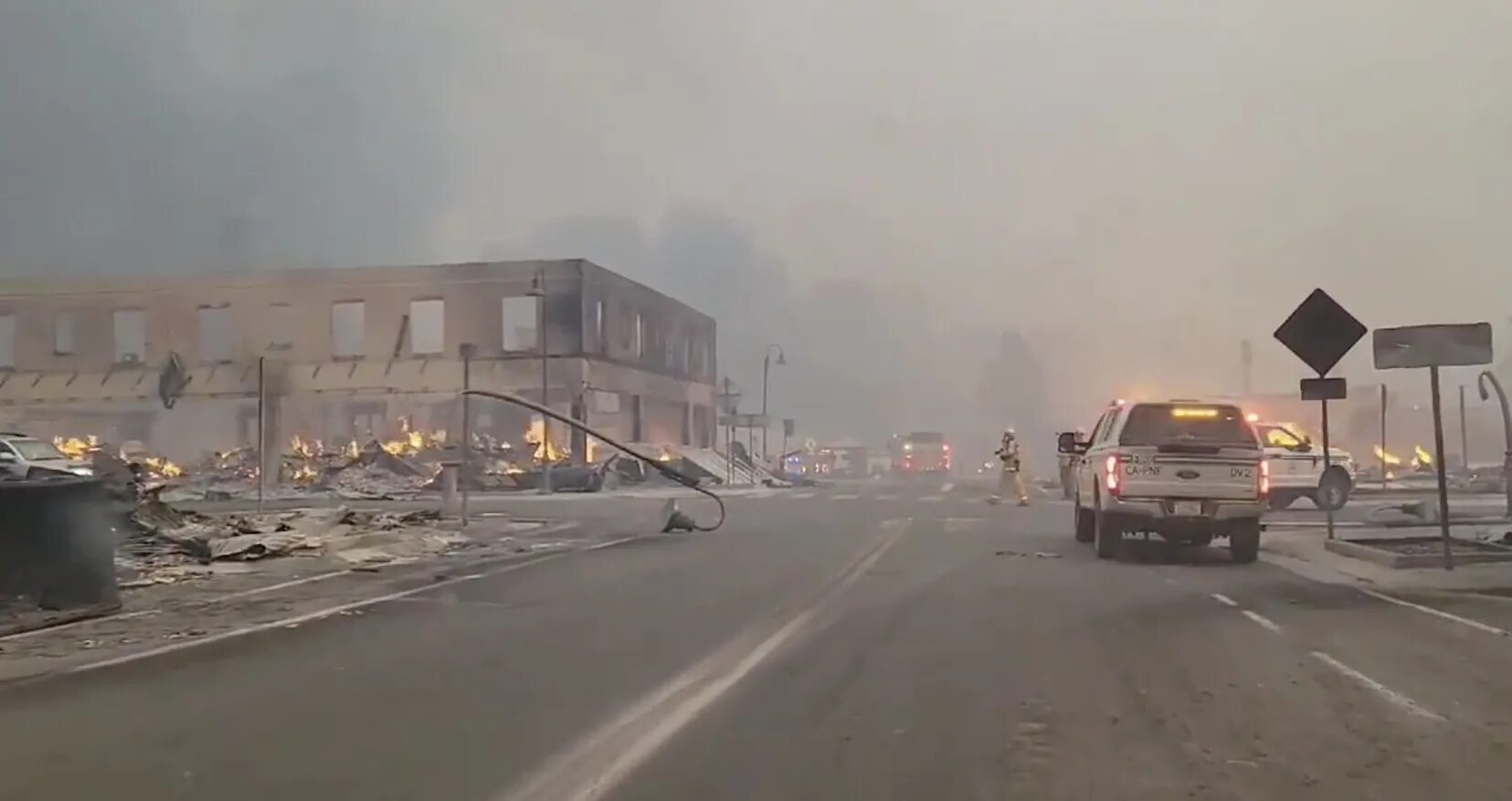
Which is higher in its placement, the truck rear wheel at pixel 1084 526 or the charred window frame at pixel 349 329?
the charred window frame at pixel 349 329

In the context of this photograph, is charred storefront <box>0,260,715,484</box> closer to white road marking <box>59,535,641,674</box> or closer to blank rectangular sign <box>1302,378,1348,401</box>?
white road marking <box>59,535,641,674</box>

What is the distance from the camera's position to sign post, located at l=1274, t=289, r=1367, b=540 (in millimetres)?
19922

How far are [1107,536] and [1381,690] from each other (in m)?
10.4

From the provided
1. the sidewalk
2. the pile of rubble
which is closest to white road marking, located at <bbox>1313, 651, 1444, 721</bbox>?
the sidewalk

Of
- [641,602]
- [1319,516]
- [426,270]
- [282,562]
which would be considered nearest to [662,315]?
[426,270]

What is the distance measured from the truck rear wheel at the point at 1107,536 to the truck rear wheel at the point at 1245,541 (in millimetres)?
1393

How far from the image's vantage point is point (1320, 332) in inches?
789

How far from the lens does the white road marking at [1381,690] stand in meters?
8.09

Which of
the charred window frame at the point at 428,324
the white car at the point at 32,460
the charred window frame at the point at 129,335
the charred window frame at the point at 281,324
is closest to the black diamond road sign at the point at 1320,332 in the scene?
the white car at the point at 32,460

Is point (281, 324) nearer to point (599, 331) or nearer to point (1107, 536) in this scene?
point (599, 331)

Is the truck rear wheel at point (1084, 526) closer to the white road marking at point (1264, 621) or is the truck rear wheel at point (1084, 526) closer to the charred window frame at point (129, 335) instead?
the white road marking at point (1264, 621)

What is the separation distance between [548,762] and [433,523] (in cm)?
2038

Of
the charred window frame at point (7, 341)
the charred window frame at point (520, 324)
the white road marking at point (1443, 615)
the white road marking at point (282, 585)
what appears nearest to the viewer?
the white road marking at point (1443, 615)

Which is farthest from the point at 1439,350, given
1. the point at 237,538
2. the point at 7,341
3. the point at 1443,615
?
the point at 7,341
